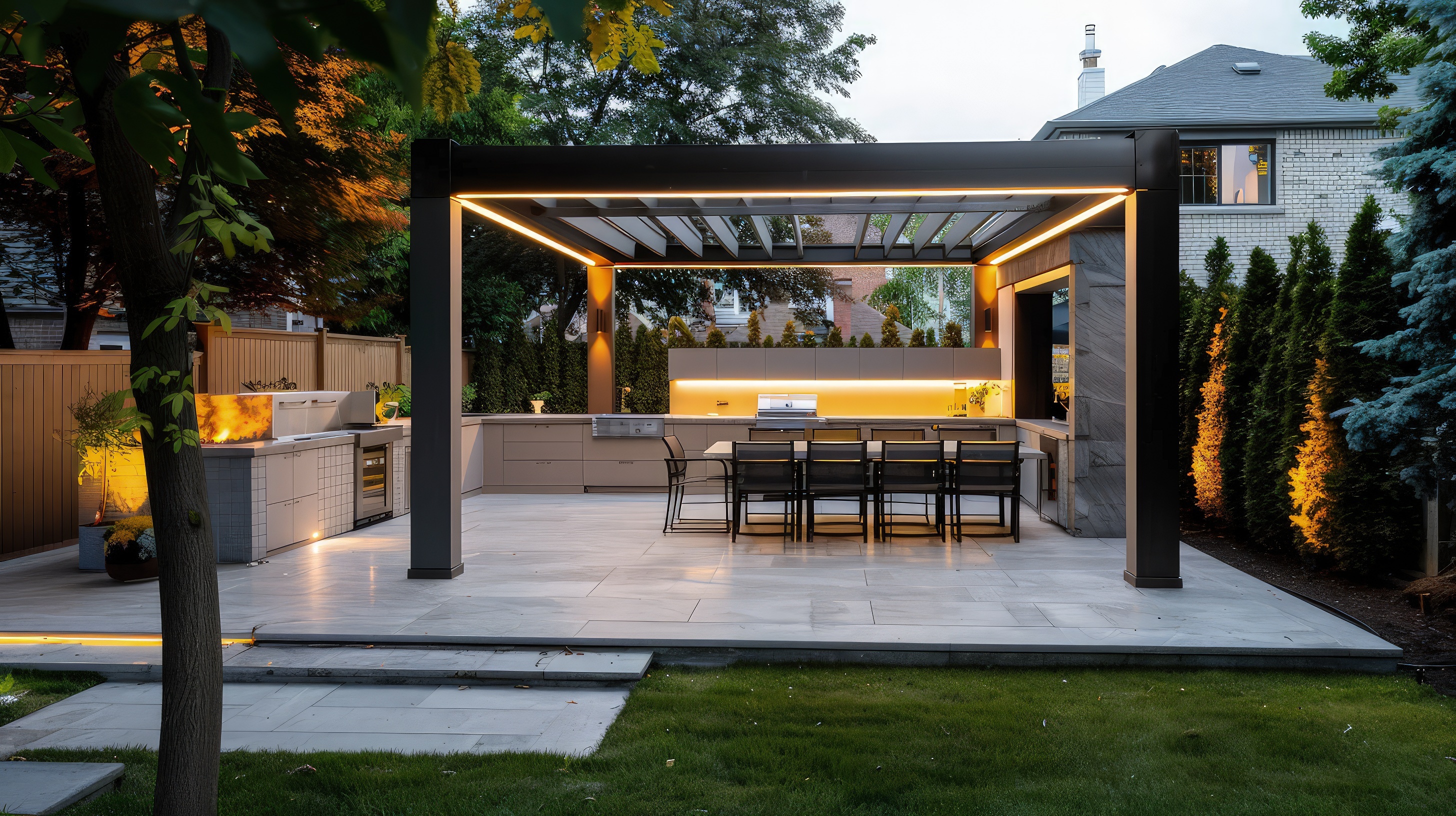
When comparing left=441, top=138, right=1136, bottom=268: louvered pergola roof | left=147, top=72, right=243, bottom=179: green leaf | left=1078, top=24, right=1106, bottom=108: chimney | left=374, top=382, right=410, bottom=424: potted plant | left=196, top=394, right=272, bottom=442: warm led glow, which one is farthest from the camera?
left=1078, top=24, right=1106, bottom=108: chimney

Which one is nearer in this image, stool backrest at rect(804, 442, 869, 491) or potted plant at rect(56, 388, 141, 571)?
potted plant at rect(56, 388, 141, 571)

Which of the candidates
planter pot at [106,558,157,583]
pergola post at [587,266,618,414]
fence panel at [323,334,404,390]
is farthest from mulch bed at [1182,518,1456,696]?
fence panel at [323,334,404,390]

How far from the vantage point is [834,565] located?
21.9 ft

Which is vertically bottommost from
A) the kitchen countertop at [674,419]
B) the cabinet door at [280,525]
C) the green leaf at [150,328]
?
the cabinet door at [280,525]

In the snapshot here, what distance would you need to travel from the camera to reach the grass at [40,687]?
3895 mm

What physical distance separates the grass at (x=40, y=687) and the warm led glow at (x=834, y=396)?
795cm

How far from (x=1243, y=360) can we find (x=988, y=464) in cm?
229

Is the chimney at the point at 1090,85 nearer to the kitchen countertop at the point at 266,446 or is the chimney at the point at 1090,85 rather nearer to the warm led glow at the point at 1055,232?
the warm led glow at the point at 1055,232

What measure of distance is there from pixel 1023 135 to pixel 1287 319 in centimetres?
3434

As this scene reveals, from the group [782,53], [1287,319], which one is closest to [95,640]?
[1287,319]

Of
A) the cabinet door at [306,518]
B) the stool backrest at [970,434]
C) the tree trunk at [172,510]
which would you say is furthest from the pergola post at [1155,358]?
the cabinet door at [306,518]

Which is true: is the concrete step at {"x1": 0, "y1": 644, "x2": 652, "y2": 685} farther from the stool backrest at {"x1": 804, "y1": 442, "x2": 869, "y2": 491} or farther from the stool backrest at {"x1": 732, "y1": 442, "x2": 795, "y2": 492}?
the stool backrest at {"x1": 804, "y1": 442, "x2": 869, "y2": 491}

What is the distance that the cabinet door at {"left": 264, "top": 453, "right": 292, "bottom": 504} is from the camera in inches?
275

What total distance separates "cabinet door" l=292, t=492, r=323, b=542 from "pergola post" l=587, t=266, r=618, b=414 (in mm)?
4250
